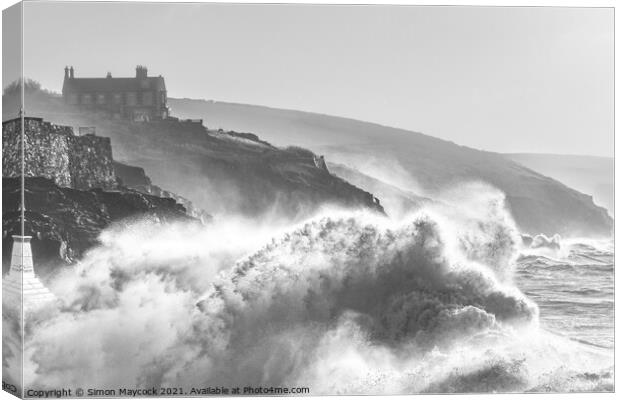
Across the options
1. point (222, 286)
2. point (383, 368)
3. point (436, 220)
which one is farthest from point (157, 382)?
point (436, 220)

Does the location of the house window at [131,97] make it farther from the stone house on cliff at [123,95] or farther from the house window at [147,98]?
the house window at [147,98]

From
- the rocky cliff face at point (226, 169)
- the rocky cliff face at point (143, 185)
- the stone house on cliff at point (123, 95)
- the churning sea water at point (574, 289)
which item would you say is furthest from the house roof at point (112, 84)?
the churning sea water at point (574, 289)

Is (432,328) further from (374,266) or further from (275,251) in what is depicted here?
(275,251)

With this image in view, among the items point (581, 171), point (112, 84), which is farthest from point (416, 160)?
point (112, 84)

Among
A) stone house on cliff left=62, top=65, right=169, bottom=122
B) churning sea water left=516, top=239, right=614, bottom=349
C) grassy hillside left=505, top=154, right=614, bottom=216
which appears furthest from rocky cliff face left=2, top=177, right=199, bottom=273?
grassy hillside left=505, top=154, right=614, bottom=216

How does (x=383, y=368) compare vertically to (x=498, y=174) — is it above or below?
below

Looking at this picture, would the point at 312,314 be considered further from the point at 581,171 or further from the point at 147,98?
the point at 581,171
